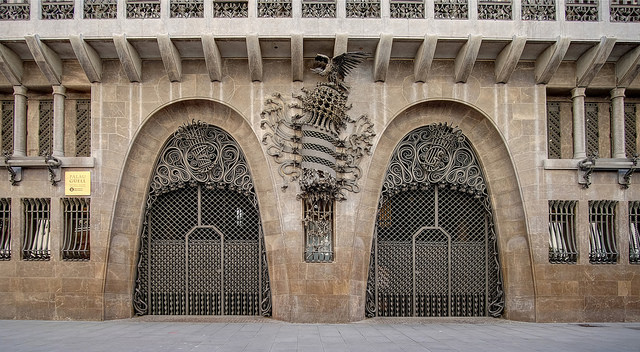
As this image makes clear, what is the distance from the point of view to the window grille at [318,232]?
13586 mm

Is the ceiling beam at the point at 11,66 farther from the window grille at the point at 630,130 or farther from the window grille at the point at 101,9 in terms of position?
the window grille at the point at 630,130

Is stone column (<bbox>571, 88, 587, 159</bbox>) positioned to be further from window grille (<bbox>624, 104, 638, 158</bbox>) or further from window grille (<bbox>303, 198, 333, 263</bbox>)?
window grille (<bbox>303, 198, 333, 263</bbox>)

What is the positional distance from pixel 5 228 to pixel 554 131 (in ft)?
49.1

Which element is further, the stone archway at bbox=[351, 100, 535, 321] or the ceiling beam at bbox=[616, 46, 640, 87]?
the stone archway at bbox=[351, 100, 535, 321]

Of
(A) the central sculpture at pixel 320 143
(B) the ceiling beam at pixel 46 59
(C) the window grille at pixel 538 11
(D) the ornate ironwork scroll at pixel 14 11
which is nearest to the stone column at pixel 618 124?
(C) the window grille at pixel 538 11

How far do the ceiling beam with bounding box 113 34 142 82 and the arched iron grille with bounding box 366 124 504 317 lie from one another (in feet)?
23.4

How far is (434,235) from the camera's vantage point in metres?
14.7

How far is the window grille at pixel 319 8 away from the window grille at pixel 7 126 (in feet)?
27.9

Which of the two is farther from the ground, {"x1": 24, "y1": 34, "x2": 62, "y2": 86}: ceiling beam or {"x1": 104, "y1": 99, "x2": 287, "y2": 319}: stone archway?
{"x1": 24, "y1": 34, "x2": 62, "y2": 86}: ceiling beam

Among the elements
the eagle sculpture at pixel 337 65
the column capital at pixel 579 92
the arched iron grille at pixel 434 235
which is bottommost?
the arched iron grille at pixel 434 235

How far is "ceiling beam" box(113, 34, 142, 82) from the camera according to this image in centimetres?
1323

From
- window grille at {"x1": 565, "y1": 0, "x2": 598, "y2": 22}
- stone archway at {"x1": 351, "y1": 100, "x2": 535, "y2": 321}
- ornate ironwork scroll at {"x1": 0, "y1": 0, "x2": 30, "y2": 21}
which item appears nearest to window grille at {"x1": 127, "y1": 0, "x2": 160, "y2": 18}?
ornate ironwork scroll at {"x1": 0, "y1": 0, "x2": 30, "y2": 21}

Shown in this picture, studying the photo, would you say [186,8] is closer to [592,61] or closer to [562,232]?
[592,61]

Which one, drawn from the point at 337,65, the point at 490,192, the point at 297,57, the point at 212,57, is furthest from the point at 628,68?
the point at 212,57
